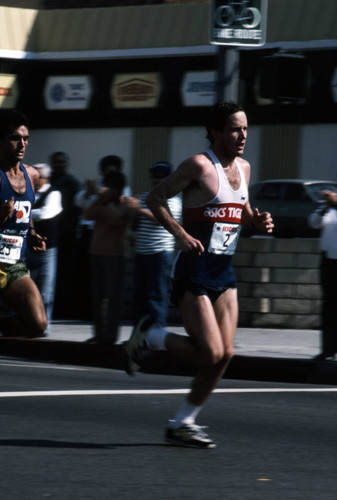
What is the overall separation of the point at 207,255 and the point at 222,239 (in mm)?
121

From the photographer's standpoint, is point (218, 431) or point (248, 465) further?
point (218, 431)

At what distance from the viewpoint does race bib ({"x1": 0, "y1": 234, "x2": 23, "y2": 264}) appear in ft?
25.8

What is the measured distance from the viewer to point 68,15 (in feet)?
97.1

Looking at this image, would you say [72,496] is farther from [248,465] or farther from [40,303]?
[40,303]

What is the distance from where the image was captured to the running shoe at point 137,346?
700 cm

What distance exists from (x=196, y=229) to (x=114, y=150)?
23669mm

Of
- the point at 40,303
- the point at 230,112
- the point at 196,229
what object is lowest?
the point at 40,303

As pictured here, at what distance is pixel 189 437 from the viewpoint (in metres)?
6.73

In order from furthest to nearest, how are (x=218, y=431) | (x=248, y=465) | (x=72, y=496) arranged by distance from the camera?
1. (x=218, y=431)
2. (x=248, y=465)
3. (x=72, y=496)

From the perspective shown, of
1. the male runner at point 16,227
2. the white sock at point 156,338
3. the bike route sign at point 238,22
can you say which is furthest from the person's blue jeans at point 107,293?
the white sock at point 156,338

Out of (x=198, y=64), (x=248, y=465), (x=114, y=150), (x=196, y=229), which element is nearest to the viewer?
(x=248, y=465)

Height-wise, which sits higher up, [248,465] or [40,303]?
[40,303]

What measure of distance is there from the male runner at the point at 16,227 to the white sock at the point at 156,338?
114cm

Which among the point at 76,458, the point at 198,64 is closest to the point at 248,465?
the point at 76,458
